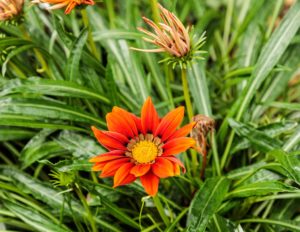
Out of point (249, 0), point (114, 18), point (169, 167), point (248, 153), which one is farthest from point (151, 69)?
point (169, 167)

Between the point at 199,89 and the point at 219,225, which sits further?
the point at 199,89

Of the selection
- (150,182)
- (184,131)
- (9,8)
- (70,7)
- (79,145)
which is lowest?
(150,182)

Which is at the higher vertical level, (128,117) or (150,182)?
(128,117)

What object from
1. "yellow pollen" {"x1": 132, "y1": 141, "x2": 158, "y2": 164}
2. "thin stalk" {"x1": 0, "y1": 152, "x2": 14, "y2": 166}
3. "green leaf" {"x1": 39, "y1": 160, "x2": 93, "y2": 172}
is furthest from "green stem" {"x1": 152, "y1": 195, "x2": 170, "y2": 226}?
"thin stalk" {"x1": 0, "y1": 152, "x2": 14, "y2": 166}

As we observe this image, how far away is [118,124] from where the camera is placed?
107 centimetres

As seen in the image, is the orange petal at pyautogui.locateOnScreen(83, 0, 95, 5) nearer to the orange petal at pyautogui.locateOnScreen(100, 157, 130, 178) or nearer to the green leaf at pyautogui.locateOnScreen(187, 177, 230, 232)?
the orange petal at pyautogui.locateOnScreen(100, 157, 130, 178)

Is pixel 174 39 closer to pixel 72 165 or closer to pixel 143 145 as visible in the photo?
pixel 143 145

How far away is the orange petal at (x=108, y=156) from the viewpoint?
3.20 feet

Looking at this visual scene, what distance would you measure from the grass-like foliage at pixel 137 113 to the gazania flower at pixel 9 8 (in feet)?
0.10

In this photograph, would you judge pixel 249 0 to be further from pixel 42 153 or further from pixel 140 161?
pixel 140 161

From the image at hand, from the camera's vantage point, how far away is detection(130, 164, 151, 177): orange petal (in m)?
0.95

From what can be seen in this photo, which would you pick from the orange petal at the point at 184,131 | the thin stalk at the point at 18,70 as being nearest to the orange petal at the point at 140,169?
the orange petal at the point at 184,131

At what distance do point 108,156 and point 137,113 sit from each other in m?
0.59

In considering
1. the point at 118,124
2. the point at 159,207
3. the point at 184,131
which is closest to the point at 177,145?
the point at 184,131
